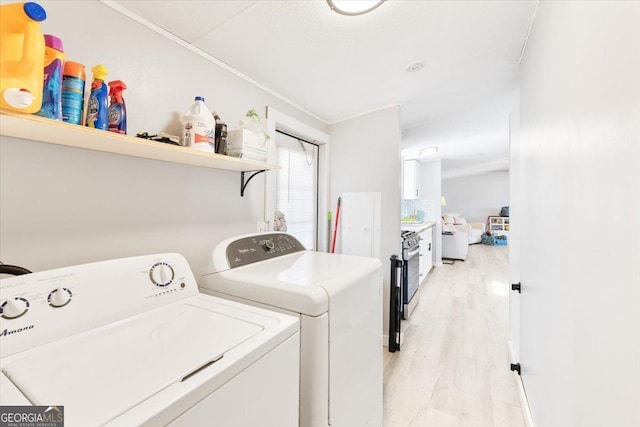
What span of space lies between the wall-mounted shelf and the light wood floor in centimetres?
186

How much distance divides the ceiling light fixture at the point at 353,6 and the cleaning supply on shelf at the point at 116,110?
96 centimetres

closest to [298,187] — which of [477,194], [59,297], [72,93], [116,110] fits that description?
[116,110]

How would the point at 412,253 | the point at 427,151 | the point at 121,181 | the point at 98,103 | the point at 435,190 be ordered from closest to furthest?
1. the point at 98,103
2. the point at 121,181
3. the point at 412,253
4. the point at 427,151
5. the point at 435,190

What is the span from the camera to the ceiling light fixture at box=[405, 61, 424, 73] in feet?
5.52

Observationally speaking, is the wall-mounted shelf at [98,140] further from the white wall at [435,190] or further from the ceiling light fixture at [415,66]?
the white wall at [435,190]

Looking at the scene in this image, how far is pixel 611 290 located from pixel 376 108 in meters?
2.15

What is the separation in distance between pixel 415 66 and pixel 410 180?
3.77m

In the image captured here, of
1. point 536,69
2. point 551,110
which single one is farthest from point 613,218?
point 536,69

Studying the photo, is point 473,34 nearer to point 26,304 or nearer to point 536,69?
point 536,69

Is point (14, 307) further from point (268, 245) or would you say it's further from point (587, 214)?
point (587, 214)

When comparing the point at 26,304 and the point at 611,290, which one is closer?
the point at 611,290

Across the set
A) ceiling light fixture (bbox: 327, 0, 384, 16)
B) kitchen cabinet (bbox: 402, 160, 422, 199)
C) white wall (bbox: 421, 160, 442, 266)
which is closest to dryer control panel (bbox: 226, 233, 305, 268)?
ceiling light fixture (bbox: 327, 0, 384, 16)

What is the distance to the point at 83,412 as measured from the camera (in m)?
0.46

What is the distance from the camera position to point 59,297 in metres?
0.76
